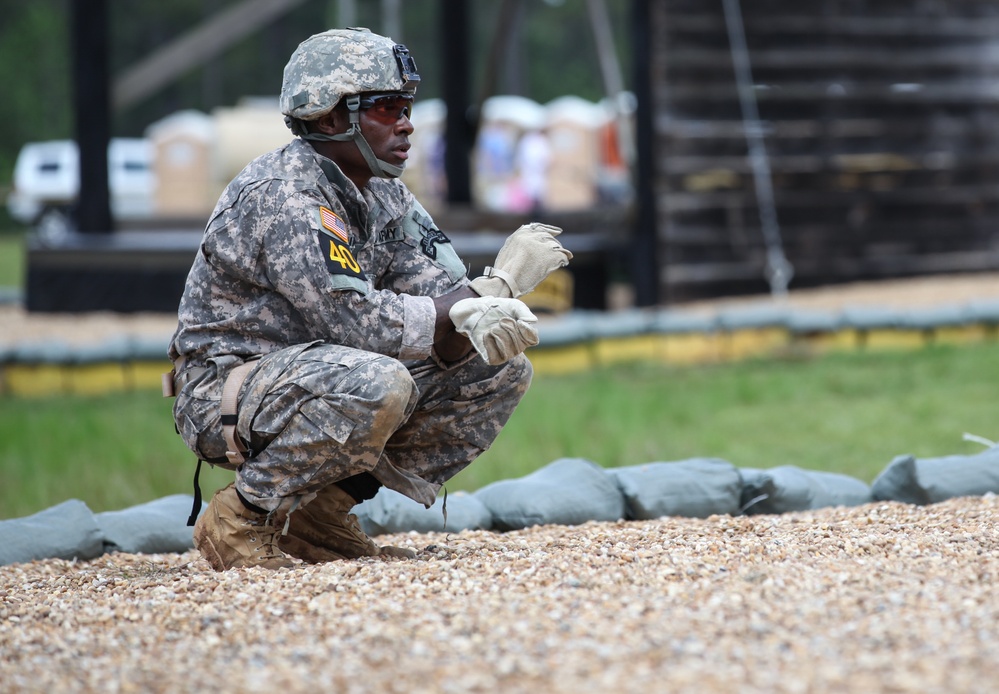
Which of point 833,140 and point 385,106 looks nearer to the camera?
point 385,106

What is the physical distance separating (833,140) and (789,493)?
5919mm

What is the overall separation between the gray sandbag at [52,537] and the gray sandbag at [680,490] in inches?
59.5

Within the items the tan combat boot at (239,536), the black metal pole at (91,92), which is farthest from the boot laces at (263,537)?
the black metal pole at (91,92)

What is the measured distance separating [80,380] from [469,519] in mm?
4073

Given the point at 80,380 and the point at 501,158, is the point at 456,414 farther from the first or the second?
the point at 501,158

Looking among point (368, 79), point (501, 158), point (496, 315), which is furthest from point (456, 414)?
point (501, 158)

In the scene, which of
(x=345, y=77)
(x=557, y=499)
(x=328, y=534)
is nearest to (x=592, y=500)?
(x=557, y=499)

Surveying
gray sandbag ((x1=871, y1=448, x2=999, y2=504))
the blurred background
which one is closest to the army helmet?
gray sandbag ((x1=871, y1=448, x2=999, y2=504))

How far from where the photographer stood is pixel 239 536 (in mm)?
3109

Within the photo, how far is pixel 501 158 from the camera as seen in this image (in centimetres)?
1886

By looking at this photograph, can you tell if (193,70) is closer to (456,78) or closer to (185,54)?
(185,54)

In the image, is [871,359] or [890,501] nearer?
[890,501]

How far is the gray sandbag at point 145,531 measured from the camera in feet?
12.1

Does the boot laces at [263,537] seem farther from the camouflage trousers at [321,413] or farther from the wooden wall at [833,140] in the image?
the wooden wall at [833,140]
